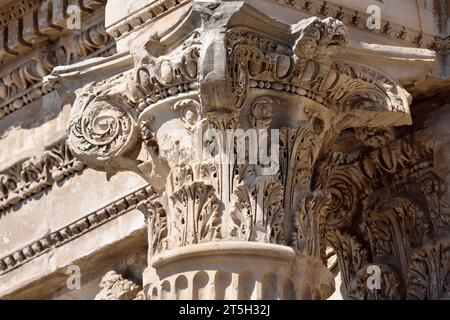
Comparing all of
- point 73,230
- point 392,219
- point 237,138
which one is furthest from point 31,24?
point 237,138

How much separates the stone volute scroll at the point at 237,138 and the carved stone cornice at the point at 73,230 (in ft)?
5.93

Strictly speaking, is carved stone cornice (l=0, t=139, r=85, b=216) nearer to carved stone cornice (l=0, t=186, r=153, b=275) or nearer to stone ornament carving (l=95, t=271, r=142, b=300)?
carved stone cornice (l=0, t=186, r=153, b=275)

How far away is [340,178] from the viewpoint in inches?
529

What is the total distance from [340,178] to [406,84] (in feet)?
3.72

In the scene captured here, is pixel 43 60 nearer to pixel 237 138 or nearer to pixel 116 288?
pixel 116 288

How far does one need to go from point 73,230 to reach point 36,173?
2.19ft

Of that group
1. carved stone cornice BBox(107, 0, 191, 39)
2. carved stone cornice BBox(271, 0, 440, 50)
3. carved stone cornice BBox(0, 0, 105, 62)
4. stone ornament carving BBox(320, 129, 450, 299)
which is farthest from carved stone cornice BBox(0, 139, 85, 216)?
carved stone cornice BBox(271, 0, 440, 50)

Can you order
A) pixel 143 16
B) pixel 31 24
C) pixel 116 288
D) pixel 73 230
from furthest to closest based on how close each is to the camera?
pixel 31 24 < pixel 73 230 < pixel 116 288 < pixel 143 16

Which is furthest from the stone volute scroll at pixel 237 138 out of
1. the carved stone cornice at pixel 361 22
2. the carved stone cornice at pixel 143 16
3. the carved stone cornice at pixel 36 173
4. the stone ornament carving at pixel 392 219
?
the carved stone cornice at pixel 36 173

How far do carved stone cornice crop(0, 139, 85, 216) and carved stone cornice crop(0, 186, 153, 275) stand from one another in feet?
1.27

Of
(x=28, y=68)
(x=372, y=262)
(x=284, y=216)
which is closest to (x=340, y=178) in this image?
(x=372, y=262)

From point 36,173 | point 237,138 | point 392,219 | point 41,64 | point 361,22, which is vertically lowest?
point 237,138

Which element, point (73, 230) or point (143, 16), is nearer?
point (143, 16)

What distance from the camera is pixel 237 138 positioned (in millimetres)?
11789
